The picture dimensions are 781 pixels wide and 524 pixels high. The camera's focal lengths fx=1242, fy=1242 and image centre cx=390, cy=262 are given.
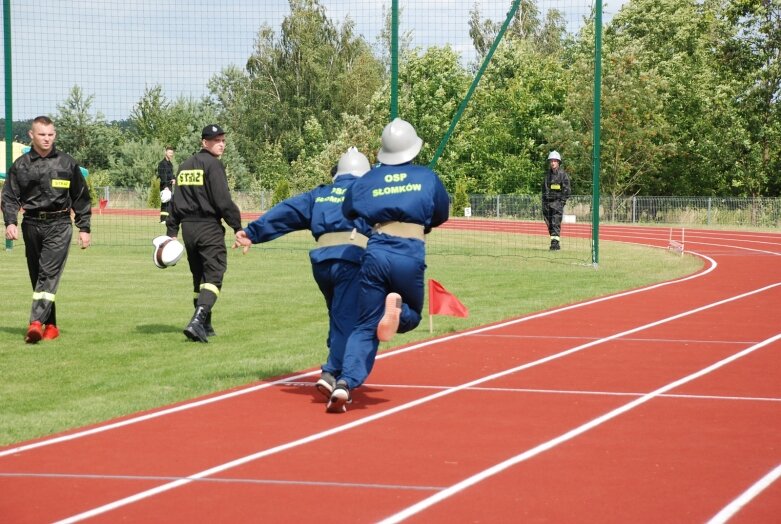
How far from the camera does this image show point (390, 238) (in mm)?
8820

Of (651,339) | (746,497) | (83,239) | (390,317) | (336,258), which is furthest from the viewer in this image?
(651,339)

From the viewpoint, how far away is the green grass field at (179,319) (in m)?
9.63

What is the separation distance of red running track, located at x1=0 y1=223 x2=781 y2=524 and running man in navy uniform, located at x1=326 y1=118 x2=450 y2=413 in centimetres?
44

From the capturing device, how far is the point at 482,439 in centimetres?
784

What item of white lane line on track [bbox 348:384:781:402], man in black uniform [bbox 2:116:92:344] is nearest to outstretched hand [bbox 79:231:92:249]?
man in black uniform [bbox 2:116:92:344]

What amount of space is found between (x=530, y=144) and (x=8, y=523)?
5504 centimetres

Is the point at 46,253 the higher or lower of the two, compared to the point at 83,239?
lower

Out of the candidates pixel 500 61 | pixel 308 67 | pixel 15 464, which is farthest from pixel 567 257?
pixel 308 67

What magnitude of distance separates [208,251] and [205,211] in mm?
416

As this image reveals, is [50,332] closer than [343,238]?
No

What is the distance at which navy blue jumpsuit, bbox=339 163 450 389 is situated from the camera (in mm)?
8797

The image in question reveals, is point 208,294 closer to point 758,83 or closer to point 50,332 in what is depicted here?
point 50,332

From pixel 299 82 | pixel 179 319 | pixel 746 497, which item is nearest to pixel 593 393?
pixel 746 497

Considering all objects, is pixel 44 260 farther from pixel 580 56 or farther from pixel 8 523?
pixel 580 56
